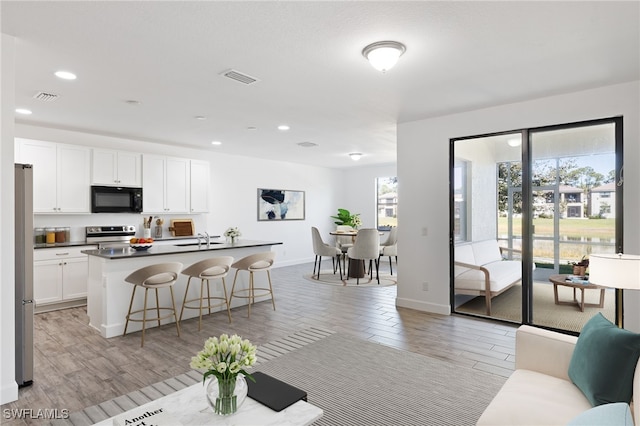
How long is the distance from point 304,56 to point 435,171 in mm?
2672

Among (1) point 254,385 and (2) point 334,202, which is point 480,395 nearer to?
(1) point 254,385

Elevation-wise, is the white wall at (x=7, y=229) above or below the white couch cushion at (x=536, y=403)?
above

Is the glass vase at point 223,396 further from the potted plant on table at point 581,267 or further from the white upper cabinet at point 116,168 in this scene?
the white upper cabinet at point 116,168

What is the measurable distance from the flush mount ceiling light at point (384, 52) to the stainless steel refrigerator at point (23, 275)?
2.76 meters

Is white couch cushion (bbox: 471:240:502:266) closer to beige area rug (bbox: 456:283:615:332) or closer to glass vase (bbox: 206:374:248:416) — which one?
beige area rug (bbox: 456:283:615:332)

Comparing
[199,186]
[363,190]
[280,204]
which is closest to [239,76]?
[199,186]

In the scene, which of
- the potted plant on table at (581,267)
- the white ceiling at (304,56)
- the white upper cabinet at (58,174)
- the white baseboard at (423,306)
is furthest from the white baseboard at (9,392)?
the potted plant on table at (581,267)

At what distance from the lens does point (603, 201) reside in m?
3.79

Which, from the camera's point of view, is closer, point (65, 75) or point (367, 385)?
point (367, 385)

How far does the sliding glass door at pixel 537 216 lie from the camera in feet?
12.5

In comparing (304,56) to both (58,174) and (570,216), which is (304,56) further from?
(58,174)

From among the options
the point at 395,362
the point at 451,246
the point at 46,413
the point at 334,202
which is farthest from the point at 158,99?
the point at 334,202

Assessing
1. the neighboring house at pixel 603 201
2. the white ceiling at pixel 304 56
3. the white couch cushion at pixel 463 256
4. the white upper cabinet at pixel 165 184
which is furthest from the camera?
the white upper cabinet at pixel 165 184

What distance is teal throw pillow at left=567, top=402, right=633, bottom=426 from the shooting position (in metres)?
1.08
